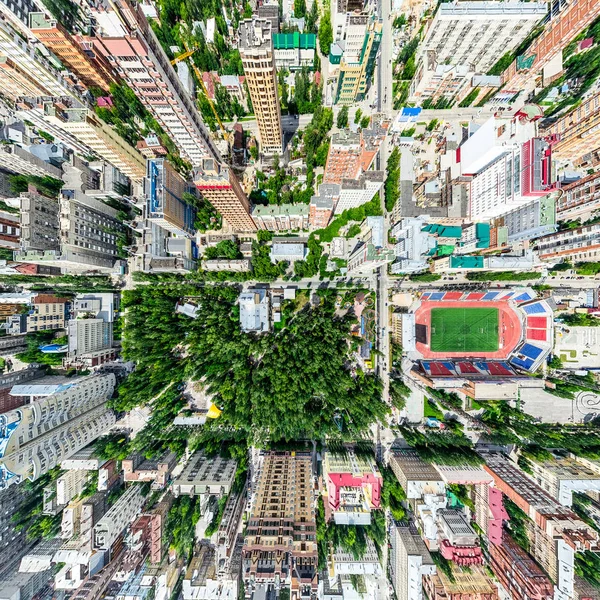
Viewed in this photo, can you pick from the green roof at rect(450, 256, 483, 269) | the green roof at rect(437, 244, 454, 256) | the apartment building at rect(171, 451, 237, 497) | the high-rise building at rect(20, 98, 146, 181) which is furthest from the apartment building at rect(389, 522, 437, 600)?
the high-rise building at rect(20, 98, 146, 181)

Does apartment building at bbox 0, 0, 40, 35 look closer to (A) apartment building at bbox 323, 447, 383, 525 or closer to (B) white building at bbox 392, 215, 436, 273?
(B) white building at bbox 392, 215, 436, 273

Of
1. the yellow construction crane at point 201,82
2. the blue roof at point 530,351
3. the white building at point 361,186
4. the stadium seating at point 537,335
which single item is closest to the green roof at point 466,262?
the stadium seating at point 537,335

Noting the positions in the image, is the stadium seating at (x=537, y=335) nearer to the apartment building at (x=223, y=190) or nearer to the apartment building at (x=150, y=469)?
the apartment building at (x=223, y=190)

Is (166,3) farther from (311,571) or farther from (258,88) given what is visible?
(311,571)

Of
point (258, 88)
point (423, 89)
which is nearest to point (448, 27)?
point (423, 89)

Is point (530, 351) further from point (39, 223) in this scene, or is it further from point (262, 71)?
point (39, 223)
